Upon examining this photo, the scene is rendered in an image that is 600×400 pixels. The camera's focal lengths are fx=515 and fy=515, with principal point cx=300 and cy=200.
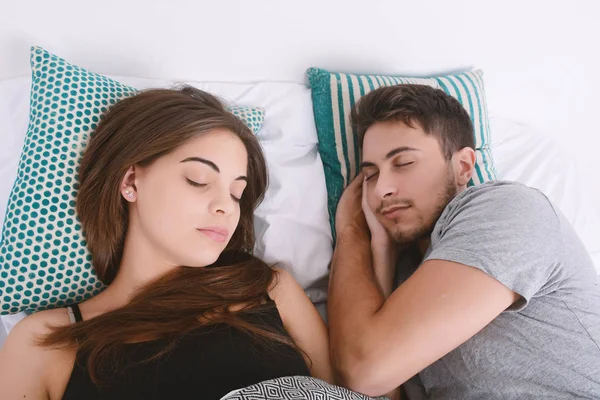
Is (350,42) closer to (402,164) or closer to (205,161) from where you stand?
(402,164)

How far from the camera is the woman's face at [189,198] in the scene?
1343mm

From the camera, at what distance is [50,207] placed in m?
1.44

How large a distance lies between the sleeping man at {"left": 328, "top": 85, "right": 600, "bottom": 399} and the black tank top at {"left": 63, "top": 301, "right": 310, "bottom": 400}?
0.23 m

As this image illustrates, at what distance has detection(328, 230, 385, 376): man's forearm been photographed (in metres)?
1.43

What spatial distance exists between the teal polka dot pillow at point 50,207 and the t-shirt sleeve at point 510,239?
3.32 ft

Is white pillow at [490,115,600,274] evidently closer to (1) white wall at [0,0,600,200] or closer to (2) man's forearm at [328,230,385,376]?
(1) white wall at [0,0,600,200]

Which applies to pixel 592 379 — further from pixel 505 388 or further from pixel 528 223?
pixel 528 223

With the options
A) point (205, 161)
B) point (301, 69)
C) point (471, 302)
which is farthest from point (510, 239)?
point (301, 69)

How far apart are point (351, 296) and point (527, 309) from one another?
0.49 meters

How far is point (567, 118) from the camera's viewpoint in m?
2.67

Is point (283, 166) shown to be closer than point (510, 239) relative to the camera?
No

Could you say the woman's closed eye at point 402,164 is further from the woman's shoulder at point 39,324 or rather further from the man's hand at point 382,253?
the woman's shoulder at point 39,324

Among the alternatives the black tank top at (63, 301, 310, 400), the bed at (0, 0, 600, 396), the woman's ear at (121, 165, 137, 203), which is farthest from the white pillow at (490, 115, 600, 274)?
the woman's ear at (121, 165, 137, 203)

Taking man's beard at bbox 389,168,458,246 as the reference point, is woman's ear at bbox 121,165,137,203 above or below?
above
